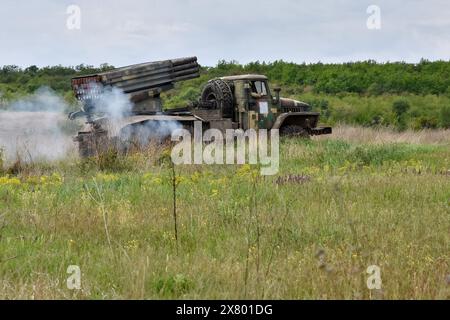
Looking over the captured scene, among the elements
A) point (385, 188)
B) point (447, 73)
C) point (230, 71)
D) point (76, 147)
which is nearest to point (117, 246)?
point (385, 188)

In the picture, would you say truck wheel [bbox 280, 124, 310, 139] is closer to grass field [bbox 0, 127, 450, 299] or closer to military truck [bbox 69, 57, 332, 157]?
military truck [bbox 69, 57, 332, 157]

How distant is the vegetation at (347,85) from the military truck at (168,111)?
46.3 ft

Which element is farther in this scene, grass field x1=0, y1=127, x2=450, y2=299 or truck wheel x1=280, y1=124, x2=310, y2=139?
truck wheel x1=280, y1=124, x2=310, y2=139

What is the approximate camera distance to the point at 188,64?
18141 mm

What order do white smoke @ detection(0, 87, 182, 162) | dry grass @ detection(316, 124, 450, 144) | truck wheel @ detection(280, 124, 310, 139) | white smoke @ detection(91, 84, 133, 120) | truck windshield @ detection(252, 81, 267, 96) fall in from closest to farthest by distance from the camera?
white smoke @ detection(0, 87, 182, 162), white smoke @ detection(91, 84, 133, 120), truck windshield @ detection(252, 81, 267, 96), truck wheel @ detection(280, 124, 310, 139), dry grass @ detection(316, 124, 450, 144)

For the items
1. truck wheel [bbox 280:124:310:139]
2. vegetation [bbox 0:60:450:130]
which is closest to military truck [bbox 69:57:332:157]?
truck wheel [bbox 280:124:310:139]

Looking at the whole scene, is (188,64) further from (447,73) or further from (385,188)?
(447,73)

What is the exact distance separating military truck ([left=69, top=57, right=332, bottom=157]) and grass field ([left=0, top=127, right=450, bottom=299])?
254 inches

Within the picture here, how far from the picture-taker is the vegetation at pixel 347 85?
3562cm

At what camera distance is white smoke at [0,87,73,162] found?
50.9 feet

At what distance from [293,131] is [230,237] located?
13.3m

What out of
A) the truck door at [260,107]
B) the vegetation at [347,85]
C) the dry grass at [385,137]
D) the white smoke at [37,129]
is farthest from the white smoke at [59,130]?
the vegetation at [347,85]

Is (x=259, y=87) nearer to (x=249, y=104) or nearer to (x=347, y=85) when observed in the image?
(x=249, y=104)

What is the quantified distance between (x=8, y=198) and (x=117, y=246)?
9.78 ft
